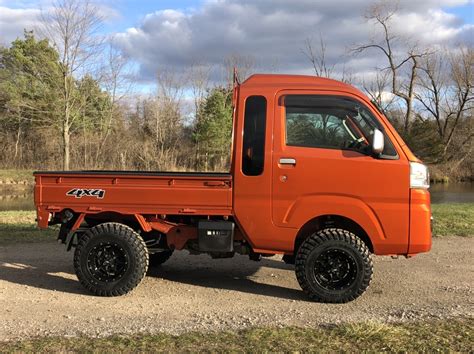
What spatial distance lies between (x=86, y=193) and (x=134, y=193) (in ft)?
1.94

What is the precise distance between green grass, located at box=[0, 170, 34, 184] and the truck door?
3200 centimetres

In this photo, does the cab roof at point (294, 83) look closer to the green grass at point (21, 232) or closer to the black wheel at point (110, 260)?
the black wheel at point (110, 260)

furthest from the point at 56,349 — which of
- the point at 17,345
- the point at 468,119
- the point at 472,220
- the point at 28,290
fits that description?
the point at 468,119

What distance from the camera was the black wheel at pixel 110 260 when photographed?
19.1ft

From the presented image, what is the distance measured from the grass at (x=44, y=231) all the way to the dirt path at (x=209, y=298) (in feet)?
4.28

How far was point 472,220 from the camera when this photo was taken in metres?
11.3

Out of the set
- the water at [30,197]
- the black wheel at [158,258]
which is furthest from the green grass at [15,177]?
the black wheel at [158,258]

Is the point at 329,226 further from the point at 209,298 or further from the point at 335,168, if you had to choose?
the point at 209,298

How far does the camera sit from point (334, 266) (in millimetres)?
5672

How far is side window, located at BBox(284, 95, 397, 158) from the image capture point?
18.5ft

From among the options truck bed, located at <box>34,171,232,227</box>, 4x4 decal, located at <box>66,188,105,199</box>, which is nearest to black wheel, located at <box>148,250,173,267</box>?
truck bed, located at <box>34,171,232,227</box>

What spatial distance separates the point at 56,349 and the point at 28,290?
2.27m

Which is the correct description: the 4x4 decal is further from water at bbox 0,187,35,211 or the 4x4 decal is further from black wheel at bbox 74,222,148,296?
water at bbox 0,187,35,211

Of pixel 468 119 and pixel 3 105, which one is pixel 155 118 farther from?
pixel 468 119
